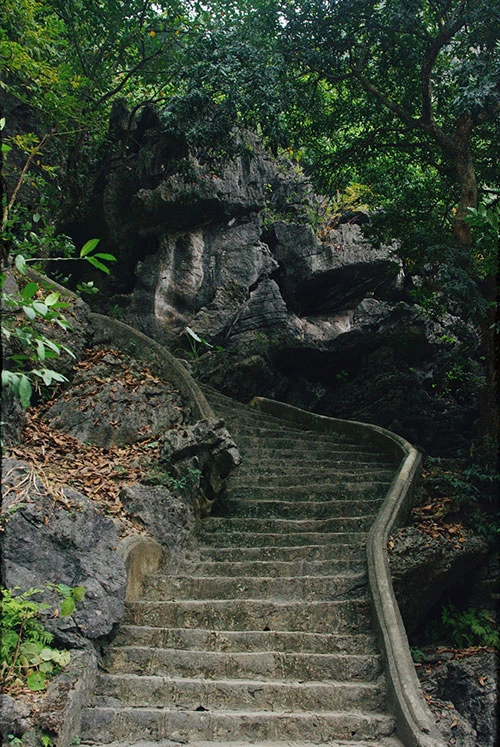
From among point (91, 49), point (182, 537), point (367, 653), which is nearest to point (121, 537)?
point (182, 537)

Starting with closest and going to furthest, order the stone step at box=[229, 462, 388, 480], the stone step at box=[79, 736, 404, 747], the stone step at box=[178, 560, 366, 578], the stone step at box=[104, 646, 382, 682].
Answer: the stone step at box=[79, 736, 404, 747]
the stone step at box=[104, 646, 382, 682]
the stone step at box=[178, 560, 366, 578]
the stone step at box=[229, 462, 388, 480]

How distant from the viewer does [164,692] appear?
4.48 metres

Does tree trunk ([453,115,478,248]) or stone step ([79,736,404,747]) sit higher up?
tree trunk ([453,115,478,248])

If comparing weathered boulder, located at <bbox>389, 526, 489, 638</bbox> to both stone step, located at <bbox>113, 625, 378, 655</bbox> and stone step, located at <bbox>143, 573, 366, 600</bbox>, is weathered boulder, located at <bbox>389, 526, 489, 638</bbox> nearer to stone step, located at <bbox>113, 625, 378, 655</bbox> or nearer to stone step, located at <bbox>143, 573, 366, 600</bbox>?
stone step, located at <bbox>143, 573, 366, 600</bbox>

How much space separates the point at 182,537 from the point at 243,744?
273cm

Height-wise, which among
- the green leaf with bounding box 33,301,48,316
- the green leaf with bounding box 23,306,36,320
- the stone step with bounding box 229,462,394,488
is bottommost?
the green leaf with bounding box 23,306,36,320

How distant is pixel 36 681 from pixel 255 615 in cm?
208

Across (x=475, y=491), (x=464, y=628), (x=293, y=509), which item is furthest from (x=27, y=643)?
(x=475, y=491)

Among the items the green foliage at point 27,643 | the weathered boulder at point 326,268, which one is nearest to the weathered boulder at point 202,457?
the green foliage at point 27,643

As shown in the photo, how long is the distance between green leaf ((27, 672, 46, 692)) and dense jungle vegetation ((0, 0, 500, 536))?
14.2 feet

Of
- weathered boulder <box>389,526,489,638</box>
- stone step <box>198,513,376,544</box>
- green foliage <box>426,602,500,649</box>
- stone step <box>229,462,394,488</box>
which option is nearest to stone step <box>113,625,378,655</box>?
weathered boulder <box>389,526,489,638</box>

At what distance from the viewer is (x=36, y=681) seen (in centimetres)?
388

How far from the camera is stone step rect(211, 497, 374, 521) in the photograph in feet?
23.6

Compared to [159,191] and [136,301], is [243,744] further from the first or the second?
[159,191]
